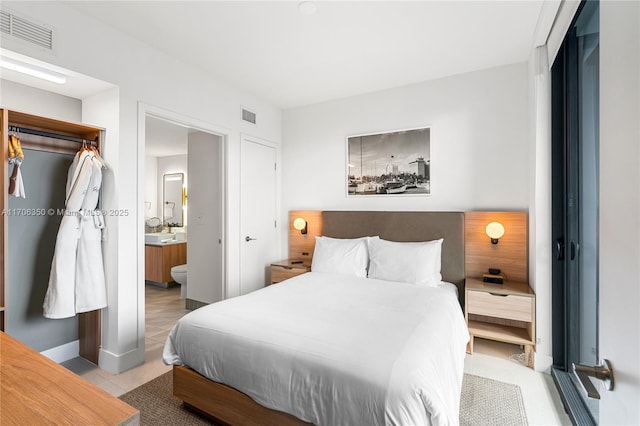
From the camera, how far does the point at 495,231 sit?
2.88 metres

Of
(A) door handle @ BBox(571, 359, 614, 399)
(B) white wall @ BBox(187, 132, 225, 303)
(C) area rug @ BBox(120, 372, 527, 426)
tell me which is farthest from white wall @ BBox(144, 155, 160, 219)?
(A) door handle @ BBox(571, 359, 614, 399)

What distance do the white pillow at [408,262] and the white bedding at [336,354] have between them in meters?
0.51

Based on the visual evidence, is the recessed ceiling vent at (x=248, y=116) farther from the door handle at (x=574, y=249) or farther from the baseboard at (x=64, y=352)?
the door handle at (x=574, y=249)

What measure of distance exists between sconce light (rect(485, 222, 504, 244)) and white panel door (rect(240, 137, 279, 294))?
2.62m

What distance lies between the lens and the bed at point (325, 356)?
131 centimetres

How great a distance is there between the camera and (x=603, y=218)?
0.79 m

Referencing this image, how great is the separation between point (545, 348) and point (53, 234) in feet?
13.7

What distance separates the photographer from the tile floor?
1.99 metres

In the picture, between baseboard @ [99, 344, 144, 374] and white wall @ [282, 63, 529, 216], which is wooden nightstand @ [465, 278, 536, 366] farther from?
baseboard @ [99, 344, 144, 374]

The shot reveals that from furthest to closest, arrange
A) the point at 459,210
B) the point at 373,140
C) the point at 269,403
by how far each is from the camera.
Answer: the point at 373,140 → the point at 459,210 → the point at 269,403

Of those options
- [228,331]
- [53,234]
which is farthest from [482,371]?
[53,234]

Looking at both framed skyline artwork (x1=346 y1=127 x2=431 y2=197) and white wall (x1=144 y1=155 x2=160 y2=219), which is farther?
white wall (x1=144 y1=155 x2=160 y2=219)

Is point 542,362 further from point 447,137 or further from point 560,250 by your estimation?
point 447,137

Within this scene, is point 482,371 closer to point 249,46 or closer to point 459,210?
point 459,210
